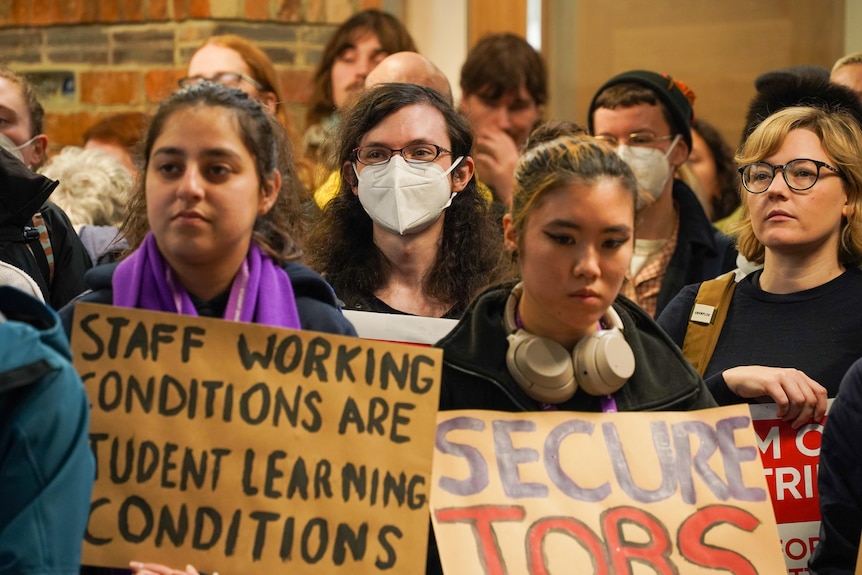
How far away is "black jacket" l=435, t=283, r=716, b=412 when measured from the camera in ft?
8.56

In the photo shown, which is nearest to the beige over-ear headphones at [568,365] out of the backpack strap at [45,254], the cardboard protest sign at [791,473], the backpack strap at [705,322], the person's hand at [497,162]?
the cardboard protest sign at [791,473]

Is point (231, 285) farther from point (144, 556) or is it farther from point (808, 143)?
point (808, 143)

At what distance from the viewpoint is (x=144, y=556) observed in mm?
2340

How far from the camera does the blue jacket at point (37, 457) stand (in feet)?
6.64

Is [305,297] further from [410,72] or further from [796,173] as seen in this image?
[410,72]

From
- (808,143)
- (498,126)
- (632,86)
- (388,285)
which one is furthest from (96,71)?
(808,143)

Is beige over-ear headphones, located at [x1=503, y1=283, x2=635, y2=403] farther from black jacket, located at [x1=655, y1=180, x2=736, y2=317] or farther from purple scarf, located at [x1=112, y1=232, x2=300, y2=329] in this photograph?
black jacket, located at [x1=655, y1=180, x2=736, y2=317]

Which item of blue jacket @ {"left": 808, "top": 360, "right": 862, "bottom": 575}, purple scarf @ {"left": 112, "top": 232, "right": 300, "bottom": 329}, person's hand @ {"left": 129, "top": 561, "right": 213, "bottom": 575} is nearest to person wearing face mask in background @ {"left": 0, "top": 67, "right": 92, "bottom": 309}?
purple scarf @ {"left": 112, "top": 232, "right": 300, "bottom": 329}

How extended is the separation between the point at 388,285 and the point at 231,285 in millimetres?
931

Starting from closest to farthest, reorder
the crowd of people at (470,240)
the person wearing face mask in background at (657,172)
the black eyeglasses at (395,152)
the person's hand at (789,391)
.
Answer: the crowd of people at (470,240)
the person's hand at (789,391)
the black eyeglasses at (395,152)
the person wearing face mask in background at (657,172)

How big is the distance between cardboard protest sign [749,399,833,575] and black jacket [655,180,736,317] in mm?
1176

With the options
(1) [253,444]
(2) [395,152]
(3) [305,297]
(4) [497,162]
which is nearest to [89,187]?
(4) [497,162]

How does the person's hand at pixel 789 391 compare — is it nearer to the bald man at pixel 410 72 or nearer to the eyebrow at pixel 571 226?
the eyebrow at pixel 571 226

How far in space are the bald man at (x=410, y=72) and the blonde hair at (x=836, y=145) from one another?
1.16 meters
